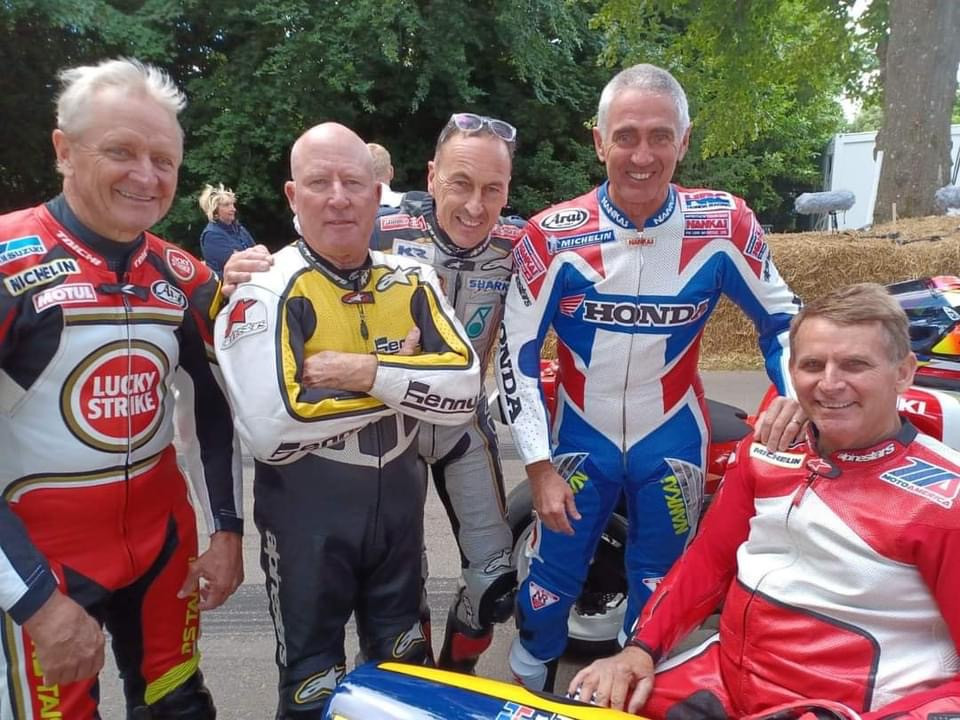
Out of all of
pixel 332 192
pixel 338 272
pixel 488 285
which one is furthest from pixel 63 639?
pixel 488 285

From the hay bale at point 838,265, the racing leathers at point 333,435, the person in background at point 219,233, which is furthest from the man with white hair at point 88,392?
the hay bale at point 838,265

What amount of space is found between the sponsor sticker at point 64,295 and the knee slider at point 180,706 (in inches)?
38.3

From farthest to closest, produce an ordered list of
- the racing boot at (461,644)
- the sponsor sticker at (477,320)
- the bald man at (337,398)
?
the racing boot at (461,644) < the sponsor sticker at (477,320) < the bald man at (337,398)

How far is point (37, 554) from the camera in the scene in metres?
1.52

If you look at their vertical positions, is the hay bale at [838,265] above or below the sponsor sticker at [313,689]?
above

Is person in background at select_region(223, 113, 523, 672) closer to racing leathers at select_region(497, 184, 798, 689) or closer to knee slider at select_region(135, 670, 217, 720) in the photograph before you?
racing leathers at select_region(497, 184, 798, 689)

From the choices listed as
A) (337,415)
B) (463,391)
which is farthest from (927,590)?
(337,415)

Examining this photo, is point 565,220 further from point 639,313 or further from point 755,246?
point 755,246

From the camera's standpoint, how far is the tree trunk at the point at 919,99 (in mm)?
9039

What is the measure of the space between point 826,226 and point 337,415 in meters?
13.6

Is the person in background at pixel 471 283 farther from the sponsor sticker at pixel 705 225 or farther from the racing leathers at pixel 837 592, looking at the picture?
the racing leathers at pixel 837 592

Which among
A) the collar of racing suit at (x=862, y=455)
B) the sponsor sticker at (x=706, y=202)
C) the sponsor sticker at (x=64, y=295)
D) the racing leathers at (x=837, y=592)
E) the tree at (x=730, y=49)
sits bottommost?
the racing leathers at (x=837, y=592)

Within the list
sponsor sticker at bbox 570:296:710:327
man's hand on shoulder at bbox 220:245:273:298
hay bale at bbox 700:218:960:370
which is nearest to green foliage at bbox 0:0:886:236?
hay bale at bbox 700:218:960:370

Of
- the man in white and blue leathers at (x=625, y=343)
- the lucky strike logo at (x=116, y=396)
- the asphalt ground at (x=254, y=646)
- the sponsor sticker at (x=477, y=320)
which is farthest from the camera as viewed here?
the asphalt ground at (x=254, y=646)
